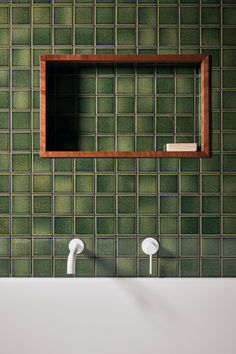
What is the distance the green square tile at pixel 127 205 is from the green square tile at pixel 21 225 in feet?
1.31

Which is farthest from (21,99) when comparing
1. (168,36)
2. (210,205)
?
(210,205)

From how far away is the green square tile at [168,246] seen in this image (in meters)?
1.29

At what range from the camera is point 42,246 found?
130 centimetres

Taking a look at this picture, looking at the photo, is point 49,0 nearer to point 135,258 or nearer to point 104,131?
point 104,131

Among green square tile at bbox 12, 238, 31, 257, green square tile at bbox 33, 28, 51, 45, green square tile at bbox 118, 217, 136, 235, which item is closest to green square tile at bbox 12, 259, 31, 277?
green square tile at bbox 12, 238, 31, 257

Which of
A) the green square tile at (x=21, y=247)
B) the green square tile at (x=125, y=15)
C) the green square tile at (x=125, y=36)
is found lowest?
the green square tile at (x=21, y=247)

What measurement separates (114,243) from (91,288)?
21 cm

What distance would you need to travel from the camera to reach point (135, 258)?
1.29 m

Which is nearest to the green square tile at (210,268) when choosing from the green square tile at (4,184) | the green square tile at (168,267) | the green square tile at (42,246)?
the green square tile at (168,267)

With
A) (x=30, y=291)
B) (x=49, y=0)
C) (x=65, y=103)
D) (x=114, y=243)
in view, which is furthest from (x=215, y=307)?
(x=49, y=0)

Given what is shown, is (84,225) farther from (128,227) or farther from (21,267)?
(21,267)

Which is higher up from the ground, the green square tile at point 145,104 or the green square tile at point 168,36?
the green square tile at point 168,36

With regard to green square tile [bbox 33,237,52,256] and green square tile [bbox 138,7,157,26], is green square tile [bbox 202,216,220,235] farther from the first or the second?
green square tile [bbox 138,7,157,26]

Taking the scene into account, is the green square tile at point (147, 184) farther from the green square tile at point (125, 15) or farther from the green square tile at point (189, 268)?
the green square tile at point (125, 15)
